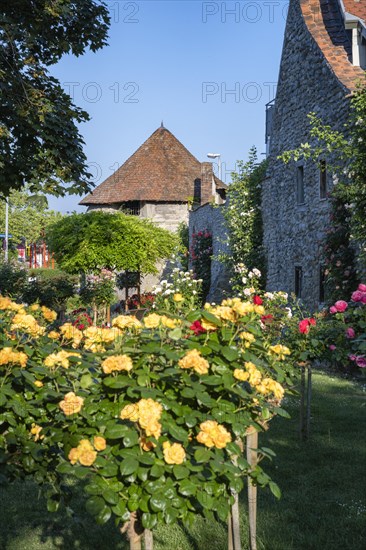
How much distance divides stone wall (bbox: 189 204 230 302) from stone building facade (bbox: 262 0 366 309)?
3.23m

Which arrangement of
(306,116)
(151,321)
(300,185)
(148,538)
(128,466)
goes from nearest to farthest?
1. (128,466)
2. (148,538)
3. (151,321)
4. (306,116)
5. (300,185)

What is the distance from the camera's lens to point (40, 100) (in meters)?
11.9

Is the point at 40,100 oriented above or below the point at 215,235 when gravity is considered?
above

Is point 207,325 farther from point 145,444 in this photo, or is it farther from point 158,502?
point 158,502

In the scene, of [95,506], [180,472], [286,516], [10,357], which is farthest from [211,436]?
[286,516]

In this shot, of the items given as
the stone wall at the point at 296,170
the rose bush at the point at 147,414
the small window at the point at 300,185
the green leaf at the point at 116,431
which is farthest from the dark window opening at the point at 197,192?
the green leaf at the point at 116,431

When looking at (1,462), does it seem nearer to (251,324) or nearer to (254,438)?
(251,324)

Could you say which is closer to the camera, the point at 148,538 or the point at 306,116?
the point at 148,538

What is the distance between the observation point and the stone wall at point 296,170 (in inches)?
587

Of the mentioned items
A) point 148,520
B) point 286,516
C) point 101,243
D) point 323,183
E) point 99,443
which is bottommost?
point 286,516

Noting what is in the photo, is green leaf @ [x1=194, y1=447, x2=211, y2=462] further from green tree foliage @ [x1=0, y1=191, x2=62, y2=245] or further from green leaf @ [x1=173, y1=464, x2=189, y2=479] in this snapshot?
green tree foliage @ [x1=0, y1=191, x2=62, y2=245]

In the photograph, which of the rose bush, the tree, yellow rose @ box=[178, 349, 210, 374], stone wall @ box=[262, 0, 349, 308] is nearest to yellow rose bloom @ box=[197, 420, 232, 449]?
Result: the rose bush

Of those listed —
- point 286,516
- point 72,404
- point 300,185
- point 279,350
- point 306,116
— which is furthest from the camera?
point 300,185

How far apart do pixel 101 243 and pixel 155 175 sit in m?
14.5
